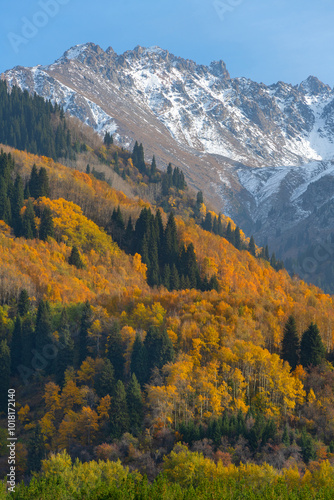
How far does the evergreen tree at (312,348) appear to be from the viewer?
10944 centimetres

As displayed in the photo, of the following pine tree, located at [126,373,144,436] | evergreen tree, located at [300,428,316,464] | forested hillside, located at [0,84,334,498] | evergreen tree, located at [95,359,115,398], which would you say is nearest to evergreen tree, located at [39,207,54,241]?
forested hillside, located at [0,84,334,498]

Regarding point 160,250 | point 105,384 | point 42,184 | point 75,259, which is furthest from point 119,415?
point 42,184

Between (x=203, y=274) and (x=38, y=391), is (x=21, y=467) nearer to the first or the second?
(x=38, y=391)

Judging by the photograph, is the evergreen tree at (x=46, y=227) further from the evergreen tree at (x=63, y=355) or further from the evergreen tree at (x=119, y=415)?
the evergreen tree at (x=119, y=415)

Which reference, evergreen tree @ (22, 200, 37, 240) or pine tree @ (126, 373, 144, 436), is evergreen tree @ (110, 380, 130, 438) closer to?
pine tree @ (126, 373, 144, 436)

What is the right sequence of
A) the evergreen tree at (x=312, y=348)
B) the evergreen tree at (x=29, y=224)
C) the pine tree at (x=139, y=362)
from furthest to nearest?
the evergreen tree at (x=29, y=224), the evergreen tree at (x=312, y=348), the pine tree at (x=139, y=362)

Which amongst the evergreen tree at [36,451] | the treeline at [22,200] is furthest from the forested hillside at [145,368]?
the treeline at [22,200]

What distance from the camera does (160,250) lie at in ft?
545

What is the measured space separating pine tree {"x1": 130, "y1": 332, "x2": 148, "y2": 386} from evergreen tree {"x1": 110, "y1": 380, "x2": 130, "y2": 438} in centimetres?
1047

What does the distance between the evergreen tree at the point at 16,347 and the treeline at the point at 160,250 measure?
1863 inches

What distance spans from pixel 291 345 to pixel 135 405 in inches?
1370

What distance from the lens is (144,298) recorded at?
426 ft

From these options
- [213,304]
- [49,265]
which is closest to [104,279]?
[49,265]

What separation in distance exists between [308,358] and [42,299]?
57.1 m
